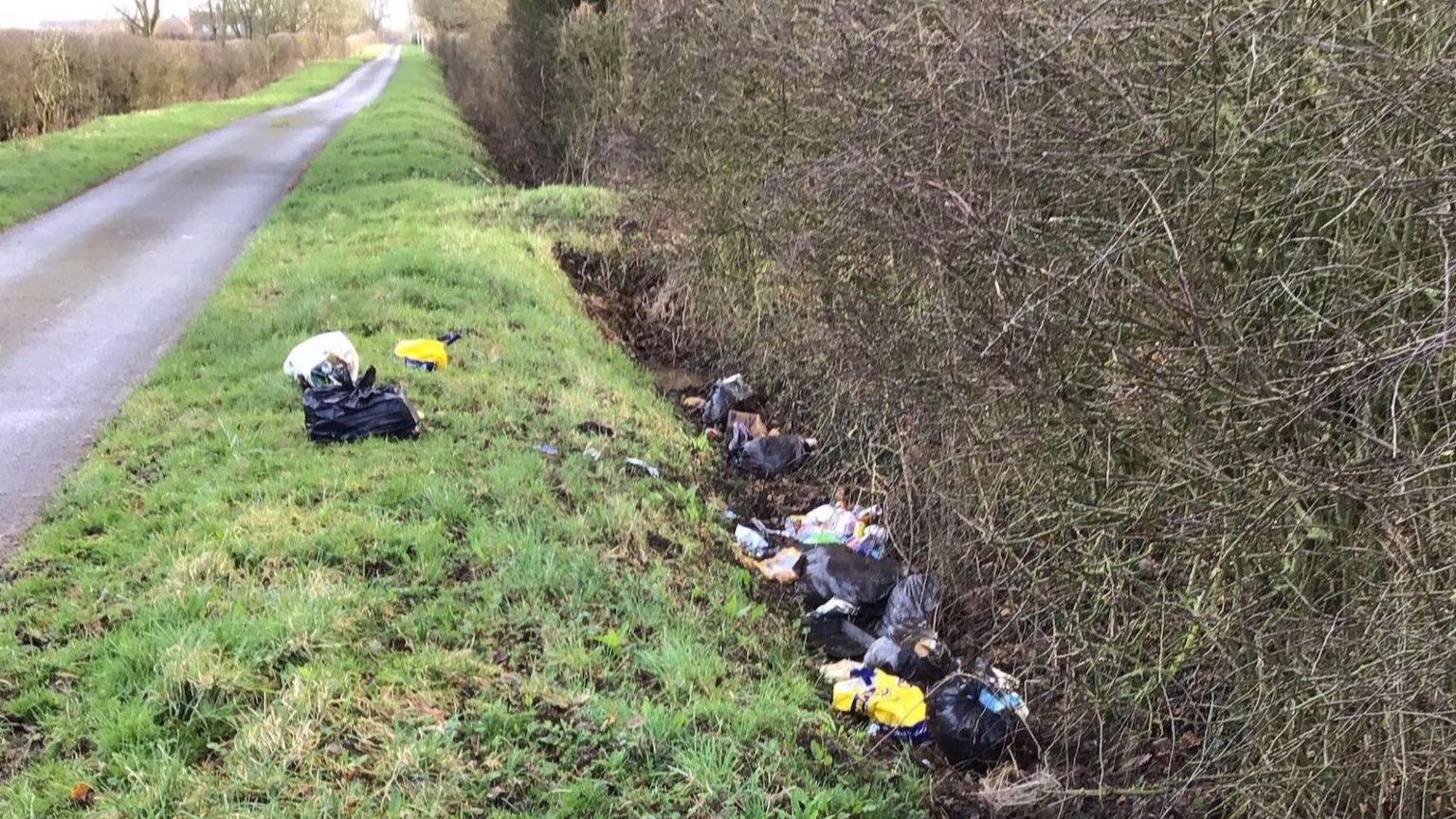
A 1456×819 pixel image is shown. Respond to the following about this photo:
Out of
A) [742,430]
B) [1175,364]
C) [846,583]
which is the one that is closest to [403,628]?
[846,583]

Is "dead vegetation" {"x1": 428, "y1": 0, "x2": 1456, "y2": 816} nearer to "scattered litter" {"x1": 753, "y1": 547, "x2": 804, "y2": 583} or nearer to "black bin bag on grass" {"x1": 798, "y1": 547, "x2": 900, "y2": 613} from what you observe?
"black bin bag on grass" {"x1": 798, "y1": 547, "x2": 900, "y2": 613}

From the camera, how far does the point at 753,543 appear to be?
546cm

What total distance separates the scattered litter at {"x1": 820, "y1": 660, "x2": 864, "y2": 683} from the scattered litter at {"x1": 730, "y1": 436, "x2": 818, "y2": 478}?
7.28 feet

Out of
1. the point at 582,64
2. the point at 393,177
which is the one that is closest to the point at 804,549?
the point at 582,64

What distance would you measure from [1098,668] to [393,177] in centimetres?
1269

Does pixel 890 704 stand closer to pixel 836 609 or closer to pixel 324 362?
pixel 836 609

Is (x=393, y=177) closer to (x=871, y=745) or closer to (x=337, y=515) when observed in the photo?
(x=337, y=515)

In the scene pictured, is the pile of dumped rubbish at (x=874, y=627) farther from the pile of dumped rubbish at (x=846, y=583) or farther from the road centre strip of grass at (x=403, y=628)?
the road centre strip of grass at (x=403, y=628)

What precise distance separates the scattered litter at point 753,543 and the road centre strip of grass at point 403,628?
178 millimetres

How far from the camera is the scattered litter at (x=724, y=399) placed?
7340mm

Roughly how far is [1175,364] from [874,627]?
2.38 m

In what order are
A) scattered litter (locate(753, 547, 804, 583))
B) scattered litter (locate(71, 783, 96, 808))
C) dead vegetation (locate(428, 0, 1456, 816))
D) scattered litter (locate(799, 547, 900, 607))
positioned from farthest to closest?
1. scattered litter (locate(753, 547, 804, 583))
2. scattered litter (locate(799, 547, 900, 607))
3. scattered litter (locate(71, 783, 96, 808))
4. dead vegetation (locate(428, 0, 1456, 816))

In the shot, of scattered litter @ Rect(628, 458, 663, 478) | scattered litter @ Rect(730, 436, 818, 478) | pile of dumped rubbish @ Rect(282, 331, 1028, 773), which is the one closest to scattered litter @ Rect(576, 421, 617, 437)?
pile of dumped rubbish @ Rect(282, 331, 1028, 773)

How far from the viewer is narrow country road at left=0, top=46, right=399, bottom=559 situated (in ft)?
17.9
